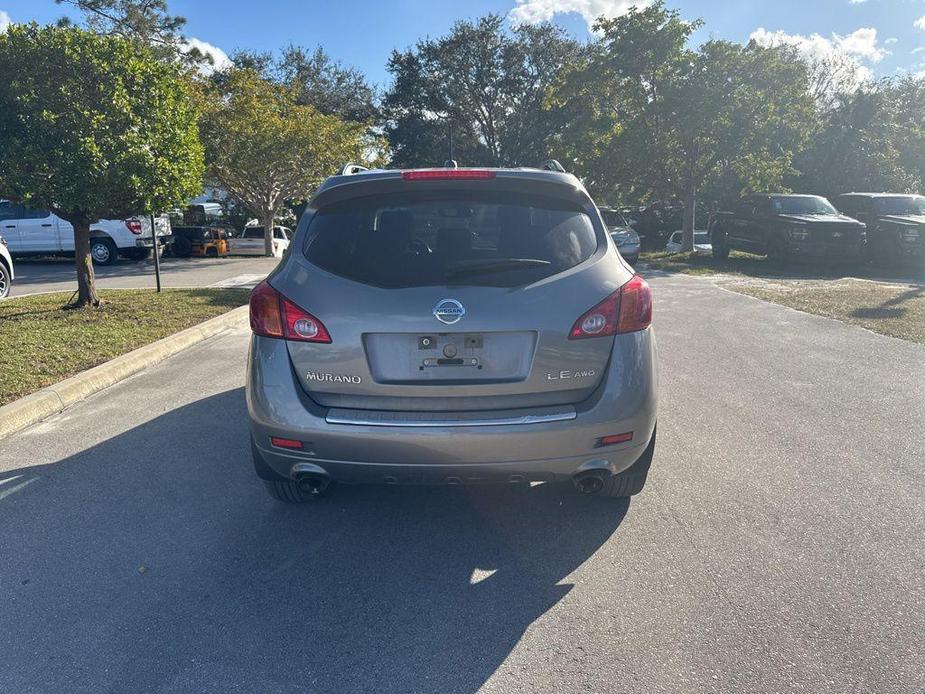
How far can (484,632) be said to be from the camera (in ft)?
9.07

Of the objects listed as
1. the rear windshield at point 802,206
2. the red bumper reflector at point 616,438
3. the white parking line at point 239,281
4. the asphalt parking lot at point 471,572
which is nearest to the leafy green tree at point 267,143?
the white parking line at point 239,281

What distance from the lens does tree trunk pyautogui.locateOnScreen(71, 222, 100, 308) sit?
9578 mm

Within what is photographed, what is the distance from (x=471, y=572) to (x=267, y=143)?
2168 cm

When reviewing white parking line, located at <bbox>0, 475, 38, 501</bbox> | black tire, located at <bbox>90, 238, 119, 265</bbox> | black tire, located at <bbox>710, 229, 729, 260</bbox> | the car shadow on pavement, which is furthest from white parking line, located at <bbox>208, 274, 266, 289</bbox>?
black tire, located at <bbox>710, 229, 729, 260</bbox>

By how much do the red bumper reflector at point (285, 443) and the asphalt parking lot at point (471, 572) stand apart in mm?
585

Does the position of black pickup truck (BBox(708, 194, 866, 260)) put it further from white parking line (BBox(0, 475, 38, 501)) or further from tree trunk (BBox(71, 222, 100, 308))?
white parking line (BBox(0, 475, 38, 501))

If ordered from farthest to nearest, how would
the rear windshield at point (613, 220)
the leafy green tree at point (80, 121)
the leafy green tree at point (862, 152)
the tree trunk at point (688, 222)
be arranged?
the leafy green tree at point (862, 152) → the rear windshield at point (613, 220) → the tree trunk at point (688, 222) → the leafy green tree at point (80, 121)

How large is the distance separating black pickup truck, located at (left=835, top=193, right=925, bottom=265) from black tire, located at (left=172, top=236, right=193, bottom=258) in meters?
21.9

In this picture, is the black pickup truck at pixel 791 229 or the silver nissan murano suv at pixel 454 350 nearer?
the silver nissan murano suv at pixel 454 350

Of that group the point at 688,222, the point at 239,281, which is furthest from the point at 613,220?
the point at 239,281

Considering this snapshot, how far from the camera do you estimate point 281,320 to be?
3.21 metres

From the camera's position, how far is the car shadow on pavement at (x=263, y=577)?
2.58 meters

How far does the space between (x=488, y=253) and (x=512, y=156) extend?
128ft

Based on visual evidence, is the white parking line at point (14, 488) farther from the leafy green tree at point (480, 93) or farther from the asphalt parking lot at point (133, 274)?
the leafy green tree at point (480, 93)
